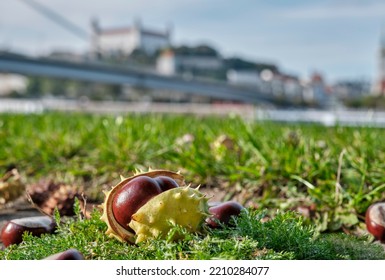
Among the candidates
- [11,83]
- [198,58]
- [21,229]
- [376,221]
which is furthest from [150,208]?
[11,83]

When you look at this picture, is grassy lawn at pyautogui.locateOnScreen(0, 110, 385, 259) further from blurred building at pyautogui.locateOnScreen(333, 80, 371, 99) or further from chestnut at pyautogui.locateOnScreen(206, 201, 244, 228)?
blurred building at pyautogui.locateOnScreen(333, 80, 371, 99)

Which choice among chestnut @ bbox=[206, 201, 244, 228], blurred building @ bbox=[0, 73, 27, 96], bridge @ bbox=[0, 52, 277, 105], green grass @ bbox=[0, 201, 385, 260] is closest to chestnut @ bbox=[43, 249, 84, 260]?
green grass @ bbox=[0, 201, 385, 260]

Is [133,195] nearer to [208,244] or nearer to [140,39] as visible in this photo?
[208,244]

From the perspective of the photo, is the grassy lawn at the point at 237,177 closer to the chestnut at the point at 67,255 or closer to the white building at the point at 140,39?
the chestnut at the point at 67,255

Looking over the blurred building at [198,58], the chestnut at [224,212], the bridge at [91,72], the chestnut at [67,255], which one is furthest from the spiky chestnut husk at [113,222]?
the bridge at [91,72]

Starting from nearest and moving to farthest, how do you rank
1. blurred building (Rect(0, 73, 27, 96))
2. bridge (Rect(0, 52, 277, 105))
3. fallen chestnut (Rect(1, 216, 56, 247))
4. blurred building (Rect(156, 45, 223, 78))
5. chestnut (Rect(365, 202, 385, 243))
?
fallen chestnut (Rect(1, 216, 56, 247)) → chestnut (Rect(365, 202, 385, 243)) → blurred building (Rect(156, 45, 223, 78)) → bridge (Rect(0, 52, 277, 105)) → blurred building (Rect(0, 73, 27, 96))
